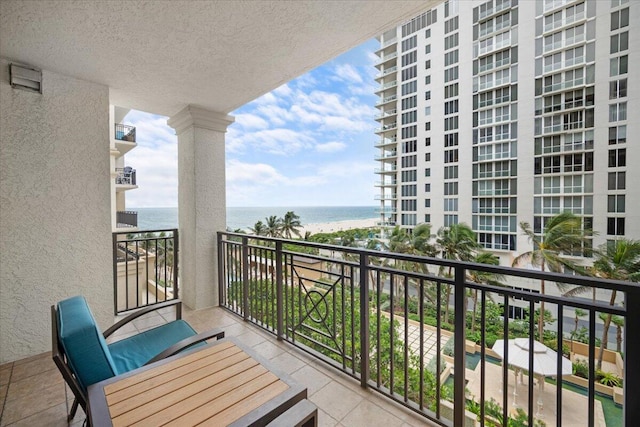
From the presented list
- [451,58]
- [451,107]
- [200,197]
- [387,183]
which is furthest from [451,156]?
[200,197]

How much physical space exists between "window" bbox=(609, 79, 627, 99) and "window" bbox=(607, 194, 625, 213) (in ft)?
27.5

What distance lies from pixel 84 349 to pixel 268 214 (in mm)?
50430

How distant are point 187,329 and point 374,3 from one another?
2625mm

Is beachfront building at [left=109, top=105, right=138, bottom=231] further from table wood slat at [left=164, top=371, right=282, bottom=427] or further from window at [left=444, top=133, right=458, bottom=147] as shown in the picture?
window at [left=444, top=133, right=458, bottom=147]

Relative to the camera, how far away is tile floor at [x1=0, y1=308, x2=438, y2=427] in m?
1.62

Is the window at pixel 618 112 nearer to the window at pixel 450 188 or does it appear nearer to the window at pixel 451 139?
the window at pixel 451 139

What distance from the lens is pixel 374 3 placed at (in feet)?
5.63

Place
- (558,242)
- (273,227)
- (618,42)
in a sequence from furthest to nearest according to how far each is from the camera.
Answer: (273,227) < (618,42) < (558,242)

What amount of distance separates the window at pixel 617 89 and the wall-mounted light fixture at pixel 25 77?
33.8 metres

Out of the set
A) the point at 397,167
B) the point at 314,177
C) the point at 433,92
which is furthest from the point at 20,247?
the point at 314,177

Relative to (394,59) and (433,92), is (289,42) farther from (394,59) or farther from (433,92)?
(394,59)

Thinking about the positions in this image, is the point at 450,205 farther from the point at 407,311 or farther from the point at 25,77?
the point at 25,77

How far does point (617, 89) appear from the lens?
2152 cm

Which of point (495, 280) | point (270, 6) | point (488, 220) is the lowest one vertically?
point (495, 280)
